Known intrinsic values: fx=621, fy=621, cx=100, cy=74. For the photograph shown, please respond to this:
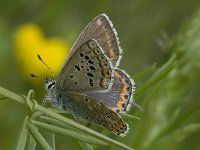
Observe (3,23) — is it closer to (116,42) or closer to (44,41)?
(44,41)

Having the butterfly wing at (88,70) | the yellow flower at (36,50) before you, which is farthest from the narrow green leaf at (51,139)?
the yellow flower at (36,50)

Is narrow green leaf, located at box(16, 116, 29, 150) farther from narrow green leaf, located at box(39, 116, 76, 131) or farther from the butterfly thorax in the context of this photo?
the butterfly thorax

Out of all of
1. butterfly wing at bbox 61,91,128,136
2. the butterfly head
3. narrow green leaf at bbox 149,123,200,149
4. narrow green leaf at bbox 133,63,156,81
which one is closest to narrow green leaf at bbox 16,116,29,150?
butterfly wing at bbox 61,91,128,136

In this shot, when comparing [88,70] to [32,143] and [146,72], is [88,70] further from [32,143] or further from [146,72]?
[32,143]

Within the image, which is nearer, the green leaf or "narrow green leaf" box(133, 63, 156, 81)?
the green leaf

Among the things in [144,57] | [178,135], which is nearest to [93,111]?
[178,135]

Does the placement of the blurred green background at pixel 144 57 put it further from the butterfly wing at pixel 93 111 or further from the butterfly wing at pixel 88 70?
the butterfly wing at pixel 88 70

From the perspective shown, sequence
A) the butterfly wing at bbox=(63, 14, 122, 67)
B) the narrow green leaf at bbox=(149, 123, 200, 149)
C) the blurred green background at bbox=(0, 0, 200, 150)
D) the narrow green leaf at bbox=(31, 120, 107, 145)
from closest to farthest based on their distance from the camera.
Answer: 1. the narrow green leaf at bbox=(31, 120, 107, 145)
2. the butterfly wing at bbox=(63, 14, 122, 67)
3. the narrow green leaf at bbox=(149, 123, 200, 149)
4. the blurred green background at bbox=(0, 0, 200, 150)
